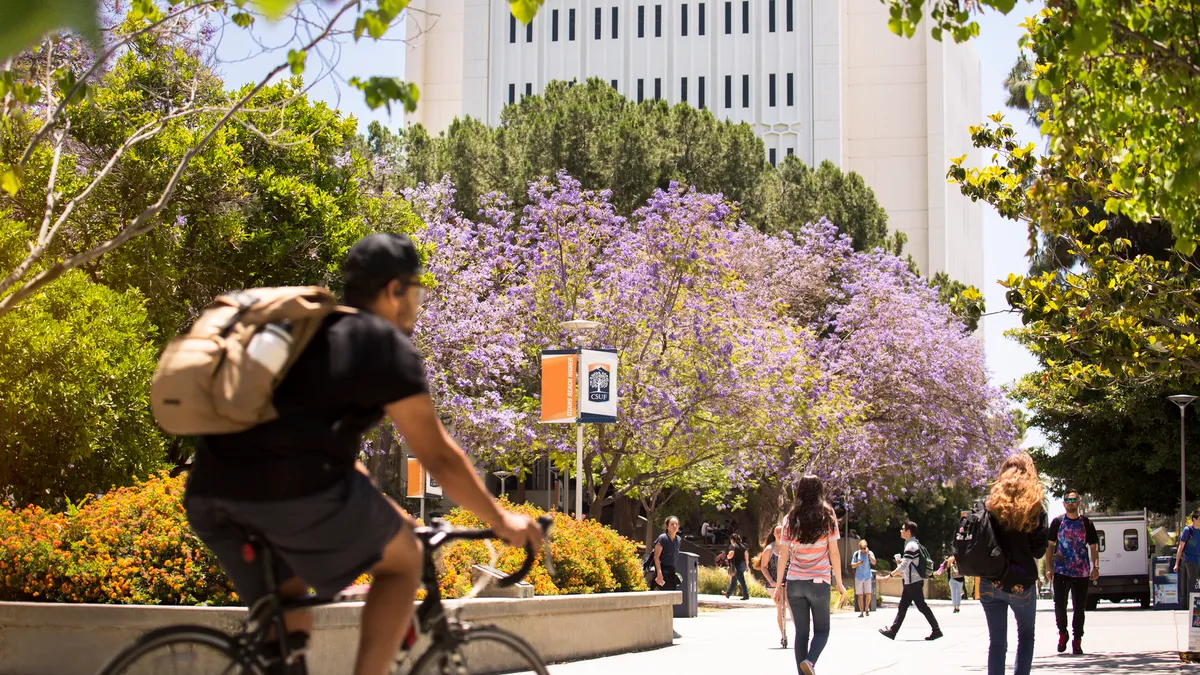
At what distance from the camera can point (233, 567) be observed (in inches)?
144

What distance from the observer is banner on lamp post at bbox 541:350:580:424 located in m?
19.5

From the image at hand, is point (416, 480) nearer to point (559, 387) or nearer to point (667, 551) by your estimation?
point (667, 551)

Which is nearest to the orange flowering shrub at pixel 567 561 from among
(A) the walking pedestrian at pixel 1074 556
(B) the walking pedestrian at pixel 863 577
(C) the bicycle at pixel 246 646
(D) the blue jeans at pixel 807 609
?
(D) the blue jeans at pixel 807 609

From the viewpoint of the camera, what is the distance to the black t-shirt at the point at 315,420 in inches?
135

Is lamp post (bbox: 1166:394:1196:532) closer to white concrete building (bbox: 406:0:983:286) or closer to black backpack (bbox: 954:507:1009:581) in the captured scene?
black backpack (bbox: 954:507:1009:581)

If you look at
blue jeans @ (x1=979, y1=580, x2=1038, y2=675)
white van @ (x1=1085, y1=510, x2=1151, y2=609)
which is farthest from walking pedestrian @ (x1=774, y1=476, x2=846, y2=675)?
white van @ (x1=1085, y1=510, x2=1151, y2=609)

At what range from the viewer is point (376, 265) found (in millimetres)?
3789

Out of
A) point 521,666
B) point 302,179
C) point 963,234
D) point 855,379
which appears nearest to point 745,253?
point 855,379

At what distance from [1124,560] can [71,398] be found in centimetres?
2706

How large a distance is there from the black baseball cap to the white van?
33440mm

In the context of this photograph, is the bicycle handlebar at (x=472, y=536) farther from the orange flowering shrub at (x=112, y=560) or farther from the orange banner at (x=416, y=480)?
the orange banner at (x=416, y=480)

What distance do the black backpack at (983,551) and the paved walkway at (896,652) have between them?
13.6ft

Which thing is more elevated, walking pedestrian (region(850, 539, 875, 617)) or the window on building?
the window on building

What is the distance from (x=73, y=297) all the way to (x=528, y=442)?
49.5 ft
